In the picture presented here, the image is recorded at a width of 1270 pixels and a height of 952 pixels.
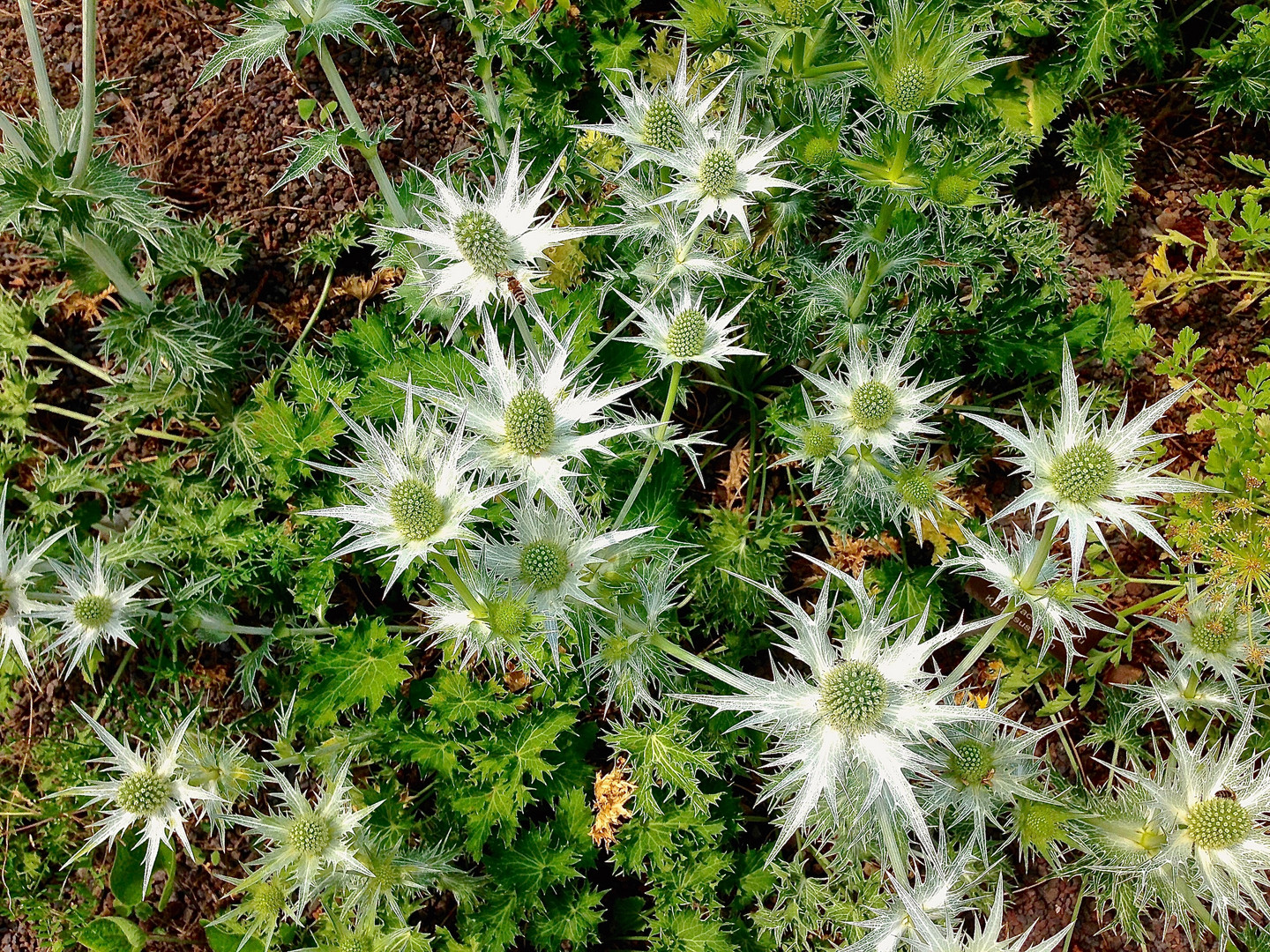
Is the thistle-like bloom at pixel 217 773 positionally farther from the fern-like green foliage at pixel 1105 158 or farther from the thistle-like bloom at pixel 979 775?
the fern-like green foliage at pixel 1105 158

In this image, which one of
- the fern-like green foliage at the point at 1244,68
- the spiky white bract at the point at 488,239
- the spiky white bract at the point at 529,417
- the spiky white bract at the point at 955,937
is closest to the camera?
the spiky white bract at the point at 955,937

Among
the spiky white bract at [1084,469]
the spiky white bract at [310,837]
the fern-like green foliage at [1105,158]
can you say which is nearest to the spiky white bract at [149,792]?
the spiky white bract at [310,837]

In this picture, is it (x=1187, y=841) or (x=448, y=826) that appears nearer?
(x=1187, y=841)

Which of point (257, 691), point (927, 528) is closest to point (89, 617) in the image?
point (257, 691)

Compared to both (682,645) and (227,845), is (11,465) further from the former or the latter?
(682,645)

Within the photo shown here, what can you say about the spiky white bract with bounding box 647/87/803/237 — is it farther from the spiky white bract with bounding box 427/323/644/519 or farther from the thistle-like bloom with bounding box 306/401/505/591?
the thistle-like bloom with bounding box 306/401/505/591

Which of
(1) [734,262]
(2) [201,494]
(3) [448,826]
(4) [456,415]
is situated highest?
(1) [734,262]

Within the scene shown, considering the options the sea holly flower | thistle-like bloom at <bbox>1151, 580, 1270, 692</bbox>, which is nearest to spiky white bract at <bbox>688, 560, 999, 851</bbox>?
thistle-like bloom at <bbox>1151, 580, 1270, 692</bbox>
